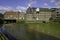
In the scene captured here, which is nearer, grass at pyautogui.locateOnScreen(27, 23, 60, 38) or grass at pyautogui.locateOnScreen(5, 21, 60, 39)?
grass at pyautogui.locateOnScreen(27, 23, 60, 38)

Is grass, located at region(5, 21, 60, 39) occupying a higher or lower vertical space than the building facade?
lower

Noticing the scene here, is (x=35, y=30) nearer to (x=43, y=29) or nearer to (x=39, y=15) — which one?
(x=43, y=29)

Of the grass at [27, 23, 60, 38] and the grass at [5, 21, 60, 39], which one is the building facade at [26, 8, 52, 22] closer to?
the grass at [5, 21, 60, 39]

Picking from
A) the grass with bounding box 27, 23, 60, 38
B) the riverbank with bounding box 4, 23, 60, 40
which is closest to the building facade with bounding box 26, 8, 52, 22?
the grass with bounding box 27, 23, 60, 38

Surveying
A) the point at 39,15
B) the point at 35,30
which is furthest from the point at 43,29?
the point at 39,15

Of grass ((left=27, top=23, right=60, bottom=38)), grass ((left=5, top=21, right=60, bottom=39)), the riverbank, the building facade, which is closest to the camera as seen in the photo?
the riverbank

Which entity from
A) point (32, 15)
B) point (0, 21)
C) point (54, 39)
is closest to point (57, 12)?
point (32, 15)

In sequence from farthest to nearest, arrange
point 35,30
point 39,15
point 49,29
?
point 39,15
point 35,30
point 49,29

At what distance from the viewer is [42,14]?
268 feet

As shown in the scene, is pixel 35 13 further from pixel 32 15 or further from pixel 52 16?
pixel 52 16

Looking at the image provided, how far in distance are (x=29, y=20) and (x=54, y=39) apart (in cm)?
5396

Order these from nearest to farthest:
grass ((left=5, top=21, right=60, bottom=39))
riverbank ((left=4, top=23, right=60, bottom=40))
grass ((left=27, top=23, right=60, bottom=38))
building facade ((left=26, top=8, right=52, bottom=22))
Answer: riverbank ((left=4, top=23, right=60, bottom=40))
grass ((left=27, top=23, right=60, bottom=38))
grass ((left=5, top=21, right=60, bottom=39))
building facade ((left=26, top=8, right=52, bottom=22))

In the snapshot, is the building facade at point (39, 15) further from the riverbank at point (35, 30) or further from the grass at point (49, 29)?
the riverbank at point (35, 30)

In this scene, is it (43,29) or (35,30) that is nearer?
(35,30)
